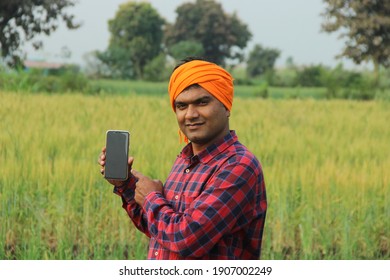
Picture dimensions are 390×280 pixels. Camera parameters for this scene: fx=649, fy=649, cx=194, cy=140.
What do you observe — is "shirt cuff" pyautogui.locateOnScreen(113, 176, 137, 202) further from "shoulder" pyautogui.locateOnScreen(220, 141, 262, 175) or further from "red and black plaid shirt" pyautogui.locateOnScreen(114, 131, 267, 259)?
"shoulder" pyautogui.locateOnScreen(220, 141, 262, 175)

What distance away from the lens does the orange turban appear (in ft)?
5.52

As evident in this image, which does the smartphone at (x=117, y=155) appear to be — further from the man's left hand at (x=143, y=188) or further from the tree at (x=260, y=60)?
the tree at (x=260, y=60)

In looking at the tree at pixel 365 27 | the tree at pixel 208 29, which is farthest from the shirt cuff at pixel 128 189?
the tree at pixel 208 29

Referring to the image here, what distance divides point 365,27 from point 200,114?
90.7ft

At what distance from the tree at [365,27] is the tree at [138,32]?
16.2 m

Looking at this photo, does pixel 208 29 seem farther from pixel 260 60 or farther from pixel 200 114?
pixel 200 114

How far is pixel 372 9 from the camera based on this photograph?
92.7ft

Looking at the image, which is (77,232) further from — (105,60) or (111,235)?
(105,60)

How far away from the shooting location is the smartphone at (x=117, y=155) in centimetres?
176

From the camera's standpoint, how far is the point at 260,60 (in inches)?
1812

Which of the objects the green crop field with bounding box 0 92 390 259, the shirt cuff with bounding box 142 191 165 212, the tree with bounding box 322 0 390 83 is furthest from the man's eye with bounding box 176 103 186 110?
the tree with bounding box 322 0 390 83

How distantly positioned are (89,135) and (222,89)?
434 cm

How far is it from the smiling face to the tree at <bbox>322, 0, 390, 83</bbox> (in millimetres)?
27074
